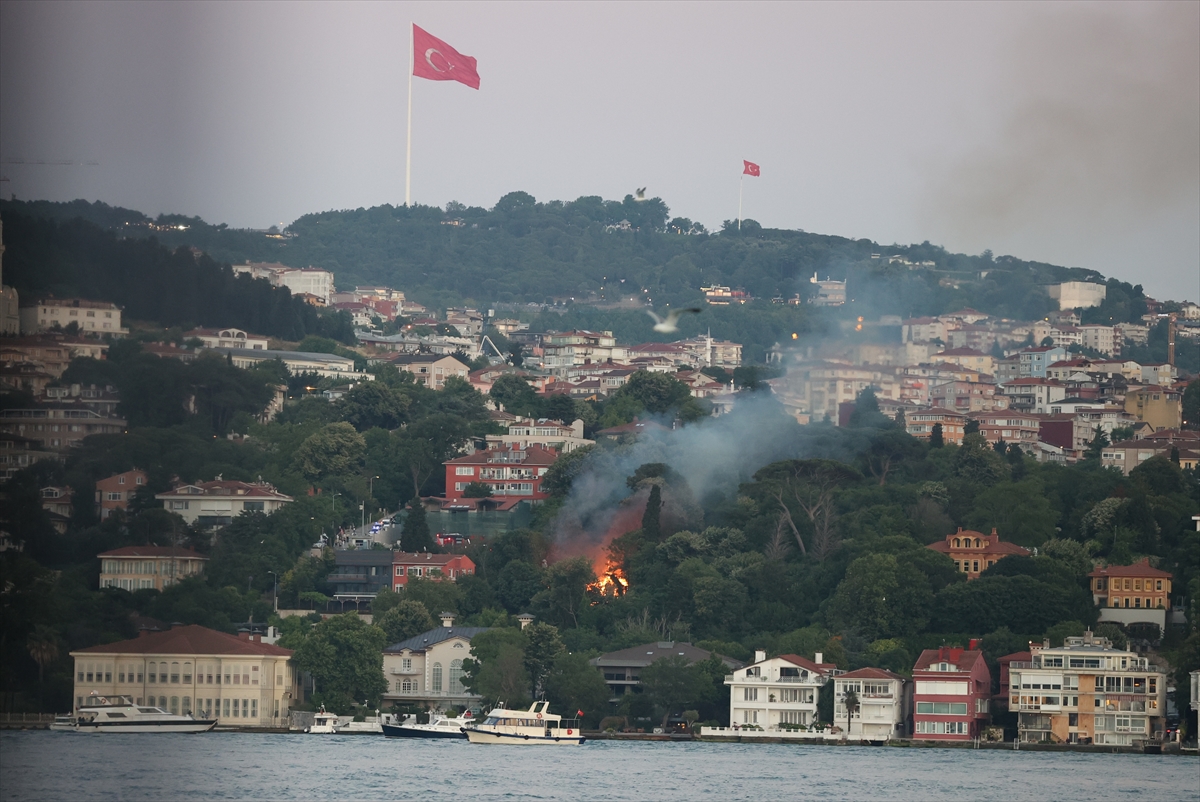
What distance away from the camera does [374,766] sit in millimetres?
30922

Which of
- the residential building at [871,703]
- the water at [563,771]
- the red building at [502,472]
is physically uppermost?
the red building at [502,472]

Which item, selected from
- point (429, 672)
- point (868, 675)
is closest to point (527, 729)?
point (429, 672)

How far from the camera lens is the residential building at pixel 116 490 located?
39.5m

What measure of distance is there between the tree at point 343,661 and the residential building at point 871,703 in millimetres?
7906

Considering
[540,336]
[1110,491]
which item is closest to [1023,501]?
[1110,491]

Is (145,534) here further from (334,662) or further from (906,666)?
(906,666)

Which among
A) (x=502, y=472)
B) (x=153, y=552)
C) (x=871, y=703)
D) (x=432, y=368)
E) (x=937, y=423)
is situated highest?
(x=432, y=368)

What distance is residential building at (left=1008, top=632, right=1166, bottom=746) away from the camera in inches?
1425

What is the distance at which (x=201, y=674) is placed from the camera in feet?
118

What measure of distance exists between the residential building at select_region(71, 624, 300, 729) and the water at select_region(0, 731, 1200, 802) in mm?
A: 1227

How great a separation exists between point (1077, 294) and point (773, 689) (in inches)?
1986

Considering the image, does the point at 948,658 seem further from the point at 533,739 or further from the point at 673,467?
the point at 673,467

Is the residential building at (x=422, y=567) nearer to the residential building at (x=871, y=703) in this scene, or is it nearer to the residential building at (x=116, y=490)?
the residential building at (x=116, y=490)

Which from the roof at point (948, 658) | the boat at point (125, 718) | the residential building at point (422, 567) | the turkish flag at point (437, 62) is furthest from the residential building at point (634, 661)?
the turkish flag at point (437, 62)
